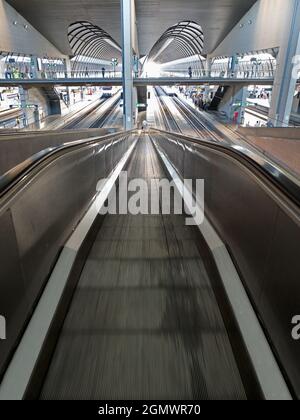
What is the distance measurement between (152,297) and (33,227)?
1056 mm

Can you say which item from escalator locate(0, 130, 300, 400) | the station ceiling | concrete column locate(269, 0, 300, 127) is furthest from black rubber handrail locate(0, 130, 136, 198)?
the station ceiling

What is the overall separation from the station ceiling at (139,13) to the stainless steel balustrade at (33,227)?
30.4 metres

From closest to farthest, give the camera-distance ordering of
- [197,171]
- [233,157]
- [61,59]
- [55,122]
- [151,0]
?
[233,157] < [197,171] < [151,0] < [55,122] < [61,59]

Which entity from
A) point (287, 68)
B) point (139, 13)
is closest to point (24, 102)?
point (139, 13)

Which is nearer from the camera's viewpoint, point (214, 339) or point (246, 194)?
point (214, 339)

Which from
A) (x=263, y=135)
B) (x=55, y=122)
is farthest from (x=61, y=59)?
(x=263, y=135)

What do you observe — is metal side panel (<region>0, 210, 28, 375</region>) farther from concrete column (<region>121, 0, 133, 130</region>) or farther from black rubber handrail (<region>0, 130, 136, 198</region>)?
concrete column (<region>121, 0, 133, 130</region>)

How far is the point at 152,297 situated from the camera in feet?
7.27

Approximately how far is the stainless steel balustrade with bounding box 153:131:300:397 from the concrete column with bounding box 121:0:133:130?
946 inches

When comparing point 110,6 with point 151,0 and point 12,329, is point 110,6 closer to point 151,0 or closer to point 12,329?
point 151,0

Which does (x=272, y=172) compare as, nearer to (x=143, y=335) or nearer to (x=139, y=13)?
(x=143, y=335)

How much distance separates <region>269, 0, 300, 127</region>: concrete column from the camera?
1902cm

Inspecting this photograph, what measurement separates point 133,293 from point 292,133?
1571cm

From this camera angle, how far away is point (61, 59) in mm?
38812
